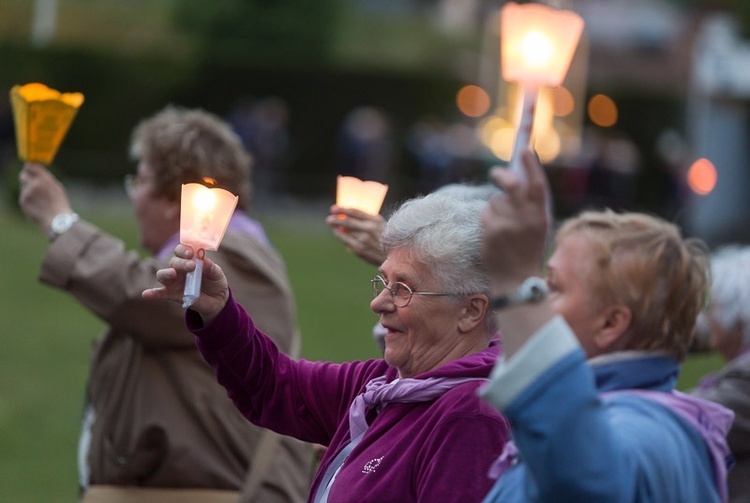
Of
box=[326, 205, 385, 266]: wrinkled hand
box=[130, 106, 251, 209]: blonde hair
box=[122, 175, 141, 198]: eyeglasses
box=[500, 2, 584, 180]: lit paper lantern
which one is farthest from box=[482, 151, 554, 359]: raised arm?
box=[122, 175, 141, 198]: eyeglasses

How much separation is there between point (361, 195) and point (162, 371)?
96 cm

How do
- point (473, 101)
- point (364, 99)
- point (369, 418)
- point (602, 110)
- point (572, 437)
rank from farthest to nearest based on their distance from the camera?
point (473, 101) < point (602, 110) < point (364, 99) < point (369, 418) < point (572, 437)

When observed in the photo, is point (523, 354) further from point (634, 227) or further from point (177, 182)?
point (177, 182)

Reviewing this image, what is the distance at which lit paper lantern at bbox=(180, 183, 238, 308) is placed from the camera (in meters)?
2.94

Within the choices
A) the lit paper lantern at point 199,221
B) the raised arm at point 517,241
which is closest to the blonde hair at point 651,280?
the raised arm at point 517,241

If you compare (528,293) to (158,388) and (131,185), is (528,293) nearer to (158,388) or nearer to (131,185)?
(158,388)

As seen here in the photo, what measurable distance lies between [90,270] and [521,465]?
7.15 feet

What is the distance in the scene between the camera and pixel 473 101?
116ft

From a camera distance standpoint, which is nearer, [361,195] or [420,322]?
[420,322]

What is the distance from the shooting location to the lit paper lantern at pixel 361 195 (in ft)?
13.7

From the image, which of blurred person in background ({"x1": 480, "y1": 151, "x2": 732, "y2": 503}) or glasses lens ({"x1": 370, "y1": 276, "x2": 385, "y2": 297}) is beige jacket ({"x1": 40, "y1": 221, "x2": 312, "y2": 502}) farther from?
blurred person in background ({"x1": 480, "y1": 151, "x2": 732, "y2": 503})

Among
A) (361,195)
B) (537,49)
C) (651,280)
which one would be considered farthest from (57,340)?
(537,49)

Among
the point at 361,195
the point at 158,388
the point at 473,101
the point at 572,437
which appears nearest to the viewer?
the point at 572,437

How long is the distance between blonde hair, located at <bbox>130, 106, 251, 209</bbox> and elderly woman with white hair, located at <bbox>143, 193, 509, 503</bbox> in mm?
1306
